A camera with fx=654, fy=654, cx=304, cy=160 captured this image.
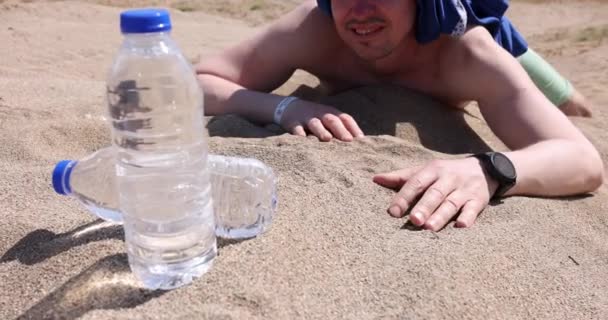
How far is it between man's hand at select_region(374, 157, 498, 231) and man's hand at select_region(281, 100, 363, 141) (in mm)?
362

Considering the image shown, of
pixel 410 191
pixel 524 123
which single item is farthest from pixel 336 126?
pixel 524 123

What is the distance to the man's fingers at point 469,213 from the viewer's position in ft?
5.67

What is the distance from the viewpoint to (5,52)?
13.8 ft

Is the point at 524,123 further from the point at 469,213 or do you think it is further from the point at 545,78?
the point at 545,78

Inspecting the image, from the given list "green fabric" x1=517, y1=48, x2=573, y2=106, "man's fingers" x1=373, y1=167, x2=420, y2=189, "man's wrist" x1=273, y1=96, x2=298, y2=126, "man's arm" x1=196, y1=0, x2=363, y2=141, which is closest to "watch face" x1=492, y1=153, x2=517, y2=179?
"man's fingers" x1=373, y1=167, x2=420, y2=189

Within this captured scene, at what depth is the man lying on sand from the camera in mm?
1871

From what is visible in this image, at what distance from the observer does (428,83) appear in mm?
2715

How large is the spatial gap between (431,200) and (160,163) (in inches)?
29.5

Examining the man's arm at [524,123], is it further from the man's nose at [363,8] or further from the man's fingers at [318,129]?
the man's fingers at [318,129]

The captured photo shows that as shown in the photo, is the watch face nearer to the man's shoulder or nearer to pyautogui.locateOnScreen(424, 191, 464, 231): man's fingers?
pyautogui.locateOnScreen(424, 191, 464, 231): man's fingers

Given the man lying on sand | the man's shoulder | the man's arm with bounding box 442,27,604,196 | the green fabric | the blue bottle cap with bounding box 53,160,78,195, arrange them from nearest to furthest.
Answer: the blue bottle cap with bounding box 53,160,78,195
the man lying on sand
the man's arm with bounding box 442,27,604,196
the man's shoulder
the green fabric

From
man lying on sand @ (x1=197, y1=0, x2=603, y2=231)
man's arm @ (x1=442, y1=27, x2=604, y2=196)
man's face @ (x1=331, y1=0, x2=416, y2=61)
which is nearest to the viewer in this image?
man lying on sand @ (x1=197, y1=0, x2=603, y2=231)

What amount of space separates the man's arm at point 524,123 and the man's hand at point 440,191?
0.17 metres

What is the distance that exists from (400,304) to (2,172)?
129cm
